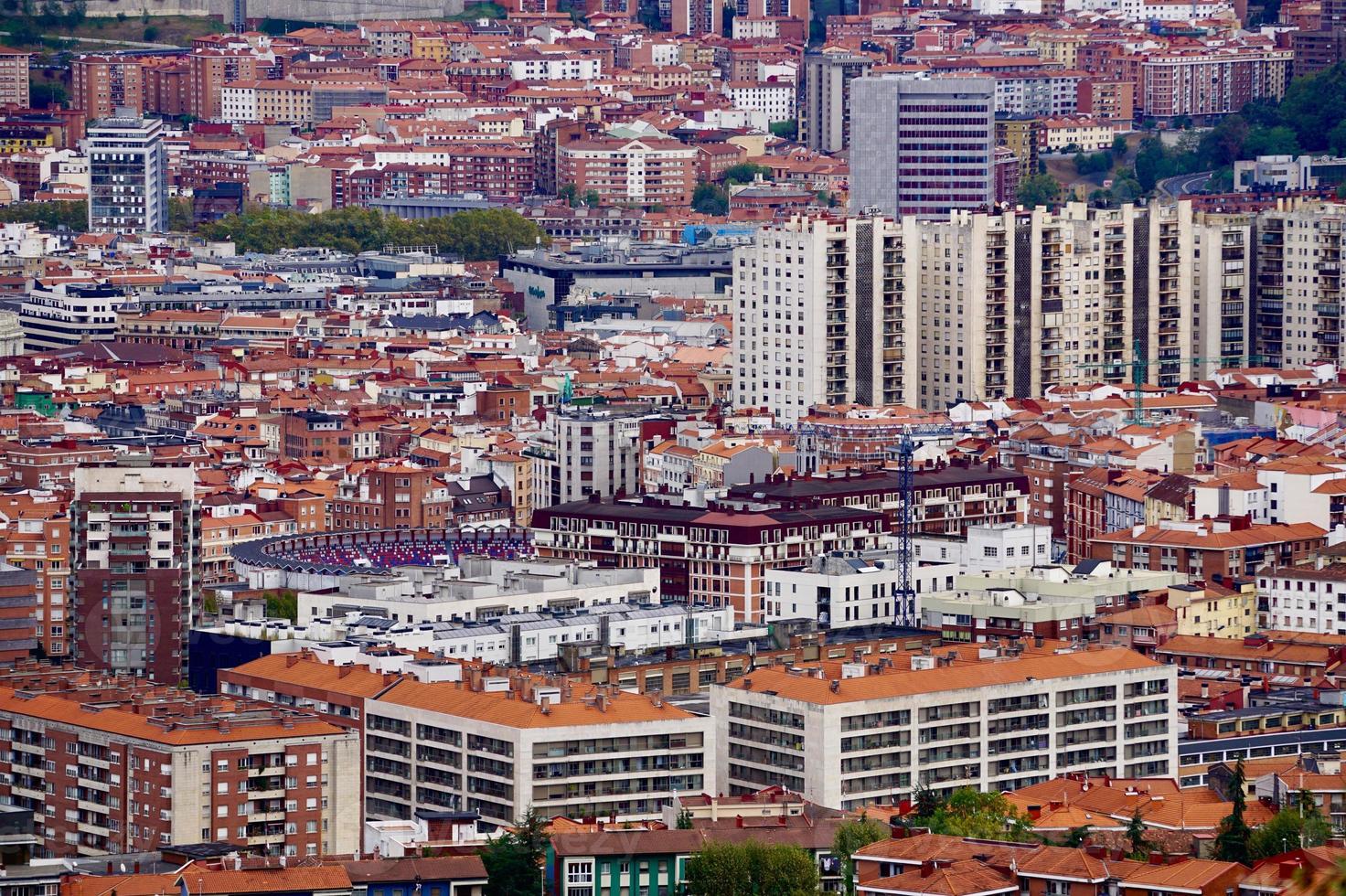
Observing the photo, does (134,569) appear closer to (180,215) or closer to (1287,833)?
(1287,833)

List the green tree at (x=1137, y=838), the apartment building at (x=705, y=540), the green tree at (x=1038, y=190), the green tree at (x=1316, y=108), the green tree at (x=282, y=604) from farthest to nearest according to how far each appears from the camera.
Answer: the green tree at (x=1316, y=108) < the green tree at (x=1038, y=190) < the apartment building at (x=705, y=540) < the green tree at (x=282, y=604) < the green tree at (x=1137, y=838)

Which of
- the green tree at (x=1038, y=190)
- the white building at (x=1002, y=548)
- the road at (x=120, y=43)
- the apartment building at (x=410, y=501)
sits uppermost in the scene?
the road at (x=120, y=43)

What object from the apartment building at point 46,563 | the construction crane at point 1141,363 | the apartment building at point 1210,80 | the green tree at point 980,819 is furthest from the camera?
the apartment building at point 1210,80

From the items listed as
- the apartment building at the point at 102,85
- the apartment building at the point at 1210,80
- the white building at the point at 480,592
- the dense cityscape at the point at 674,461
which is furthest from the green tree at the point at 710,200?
the white building at the point at 480,592

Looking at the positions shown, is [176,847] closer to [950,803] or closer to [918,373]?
[950,803]

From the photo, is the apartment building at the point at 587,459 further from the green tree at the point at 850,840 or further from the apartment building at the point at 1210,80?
the apartment building at the point at 1210,80

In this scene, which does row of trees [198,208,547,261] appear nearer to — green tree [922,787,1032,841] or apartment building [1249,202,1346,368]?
apartment building [1249,202,1346,368]
